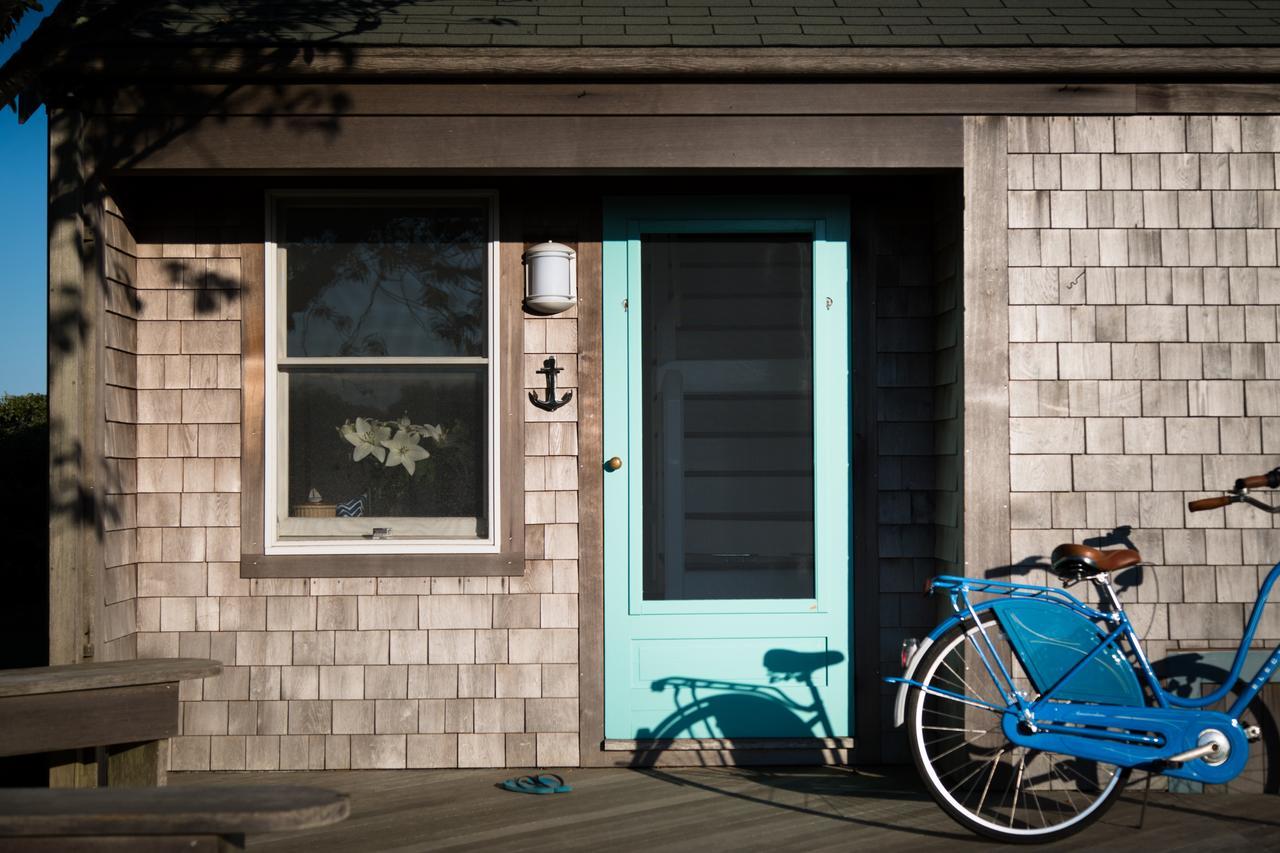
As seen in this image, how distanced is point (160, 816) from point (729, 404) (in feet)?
8.28

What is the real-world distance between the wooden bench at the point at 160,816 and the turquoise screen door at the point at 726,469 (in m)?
1.97

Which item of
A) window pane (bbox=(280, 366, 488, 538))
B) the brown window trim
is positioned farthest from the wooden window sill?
window pane (bbox=(280, 366, 488, 538))

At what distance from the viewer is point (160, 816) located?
204 cm

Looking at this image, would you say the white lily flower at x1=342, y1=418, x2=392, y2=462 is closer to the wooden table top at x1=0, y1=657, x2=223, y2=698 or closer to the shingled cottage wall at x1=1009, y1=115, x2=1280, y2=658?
the wooden table top at x1=0, y1=657, x2=223, y2=698

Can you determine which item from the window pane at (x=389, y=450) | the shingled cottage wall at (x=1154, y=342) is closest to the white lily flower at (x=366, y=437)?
the window pane at (x=389, y=450)

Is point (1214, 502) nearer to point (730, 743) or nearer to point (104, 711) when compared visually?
point (730, 743)

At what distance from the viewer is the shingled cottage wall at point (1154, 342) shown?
371 centimetres

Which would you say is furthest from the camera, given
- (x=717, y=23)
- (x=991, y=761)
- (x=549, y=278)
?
(x=549, y=278)

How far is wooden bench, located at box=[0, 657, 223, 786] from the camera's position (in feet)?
9.36

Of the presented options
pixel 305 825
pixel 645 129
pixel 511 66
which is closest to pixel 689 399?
pixel 645 129

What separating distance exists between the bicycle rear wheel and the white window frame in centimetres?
164

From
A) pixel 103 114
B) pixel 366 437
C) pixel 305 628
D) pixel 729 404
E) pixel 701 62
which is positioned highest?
pixel 701 62

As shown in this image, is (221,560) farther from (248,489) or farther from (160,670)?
(160,670)

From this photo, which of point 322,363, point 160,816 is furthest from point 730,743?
point 160,816
